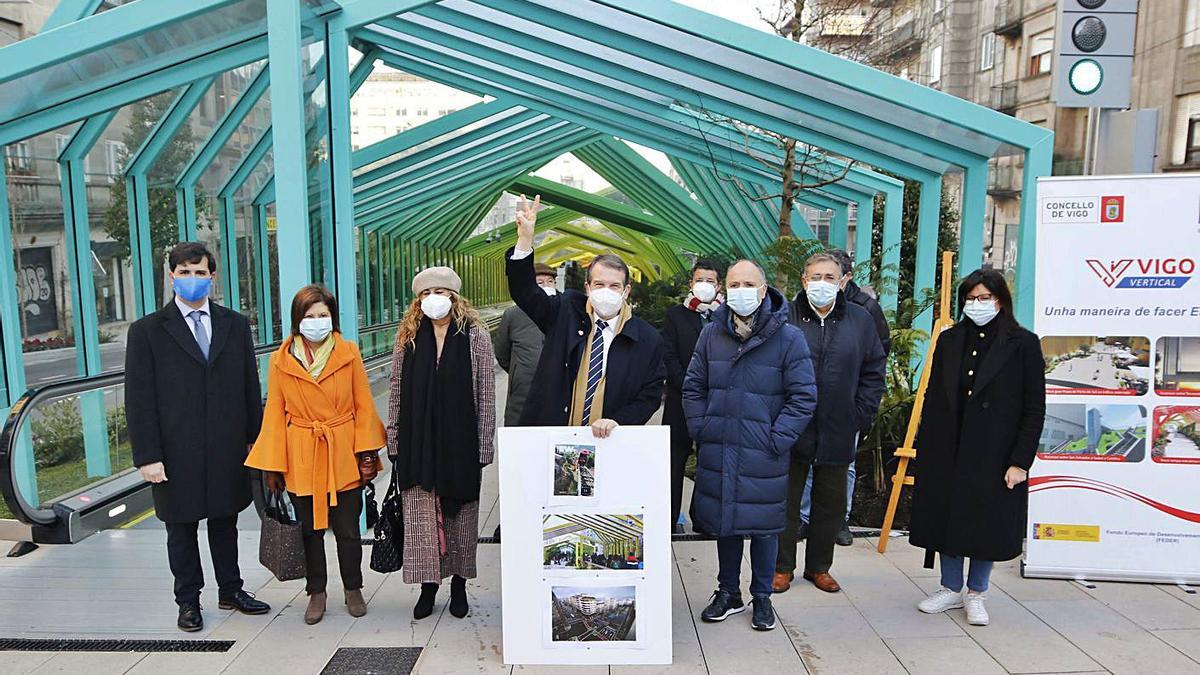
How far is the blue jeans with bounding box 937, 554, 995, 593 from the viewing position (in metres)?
4.26

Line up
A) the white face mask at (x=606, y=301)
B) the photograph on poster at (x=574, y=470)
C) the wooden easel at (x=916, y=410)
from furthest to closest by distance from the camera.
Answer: the wooden easel at (x=916, y=410) < the white face mask at (x=606, y=301) < the photograph on poster at (x=574, y=470)

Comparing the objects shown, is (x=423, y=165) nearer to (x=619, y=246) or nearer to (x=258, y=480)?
(x=258, y=480)

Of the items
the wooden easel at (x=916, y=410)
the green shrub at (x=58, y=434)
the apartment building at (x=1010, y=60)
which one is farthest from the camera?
the apartment building at (x=1010, y=60)

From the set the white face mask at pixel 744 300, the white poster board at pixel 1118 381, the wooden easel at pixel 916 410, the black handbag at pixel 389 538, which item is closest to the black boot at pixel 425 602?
the black handbag at pixel 389 538

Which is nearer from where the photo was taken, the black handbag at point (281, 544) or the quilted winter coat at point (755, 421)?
the quilted winter coat at point (755, 421)

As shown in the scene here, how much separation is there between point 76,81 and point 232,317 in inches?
117

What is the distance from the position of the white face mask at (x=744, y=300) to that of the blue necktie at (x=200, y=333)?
8.09ft

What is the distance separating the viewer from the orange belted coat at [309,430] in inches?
159

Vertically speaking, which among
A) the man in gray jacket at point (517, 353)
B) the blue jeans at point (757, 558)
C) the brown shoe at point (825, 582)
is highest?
the man in gray jacket at point (517, 353)

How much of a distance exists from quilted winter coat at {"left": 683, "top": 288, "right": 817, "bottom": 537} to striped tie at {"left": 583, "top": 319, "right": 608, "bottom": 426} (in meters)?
0.51

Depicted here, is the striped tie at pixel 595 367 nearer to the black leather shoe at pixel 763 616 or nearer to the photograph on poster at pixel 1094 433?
the black leather shoe at pixel 763 616

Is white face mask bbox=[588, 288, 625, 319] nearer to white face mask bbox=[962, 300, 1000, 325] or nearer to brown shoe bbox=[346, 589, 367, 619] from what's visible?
white face mask bbox=[962, 300, 1000, 325]

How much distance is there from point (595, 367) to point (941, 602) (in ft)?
7.07

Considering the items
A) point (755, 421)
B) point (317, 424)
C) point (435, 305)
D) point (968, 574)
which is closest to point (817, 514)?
point (968, 574)
